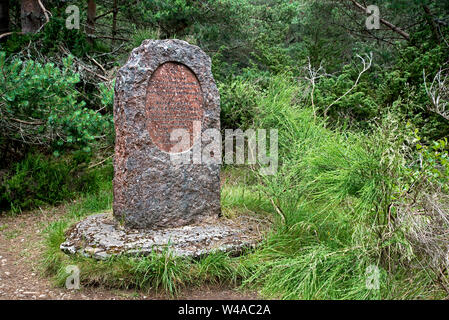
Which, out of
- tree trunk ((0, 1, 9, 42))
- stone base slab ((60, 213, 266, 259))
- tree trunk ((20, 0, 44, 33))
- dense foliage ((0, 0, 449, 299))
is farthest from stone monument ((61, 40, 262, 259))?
tree trunk ((0, 1, 9, 42))

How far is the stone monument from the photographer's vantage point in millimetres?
4023

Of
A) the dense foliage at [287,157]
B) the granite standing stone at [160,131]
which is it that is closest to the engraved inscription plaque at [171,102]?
the granite standing stone at [160,131]

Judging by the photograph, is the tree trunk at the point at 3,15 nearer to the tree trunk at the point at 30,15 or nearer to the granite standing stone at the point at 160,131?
the tree trunk at the point at 30,15

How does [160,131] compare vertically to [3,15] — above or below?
below

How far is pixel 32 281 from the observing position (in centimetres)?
383

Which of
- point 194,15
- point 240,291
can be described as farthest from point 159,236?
point 194,15

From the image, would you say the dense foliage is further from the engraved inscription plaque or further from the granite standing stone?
the engraved inscription plaque

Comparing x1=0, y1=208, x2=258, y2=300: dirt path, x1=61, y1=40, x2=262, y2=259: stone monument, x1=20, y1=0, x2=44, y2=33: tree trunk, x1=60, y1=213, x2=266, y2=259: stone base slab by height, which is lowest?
x1=0, y1=208, x2=258, y2=300: dirt path

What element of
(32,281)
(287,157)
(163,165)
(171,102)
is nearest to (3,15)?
(171,102)

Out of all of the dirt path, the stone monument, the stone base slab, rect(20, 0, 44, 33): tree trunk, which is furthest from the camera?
rect(20, 0, 44, 33): tree trunk

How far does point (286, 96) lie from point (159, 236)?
3062 mm

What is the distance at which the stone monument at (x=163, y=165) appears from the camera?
13.2ft

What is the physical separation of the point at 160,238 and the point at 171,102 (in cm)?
132

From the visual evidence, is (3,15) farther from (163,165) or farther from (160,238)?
(160,238)
